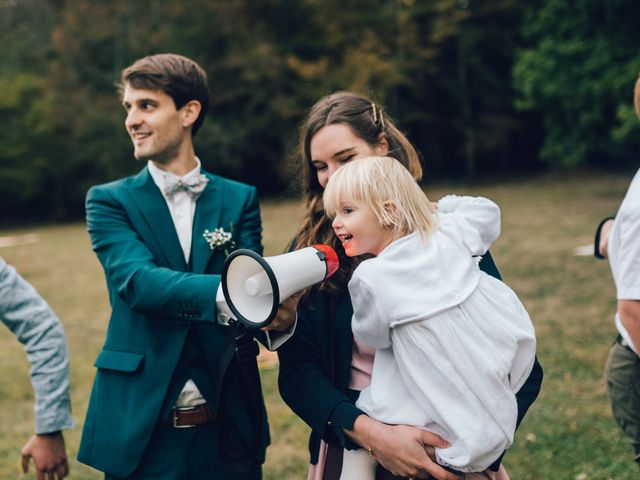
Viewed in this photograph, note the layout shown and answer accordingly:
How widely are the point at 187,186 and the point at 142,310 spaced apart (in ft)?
2.24

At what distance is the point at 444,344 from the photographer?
218 centimetres

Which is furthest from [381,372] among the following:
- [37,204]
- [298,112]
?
[37,204]

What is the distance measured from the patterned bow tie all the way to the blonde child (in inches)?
37.1

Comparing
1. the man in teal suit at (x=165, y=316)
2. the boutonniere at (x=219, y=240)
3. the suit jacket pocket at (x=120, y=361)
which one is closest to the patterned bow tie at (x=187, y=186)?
the man in teal suit at (x=165, y=316)

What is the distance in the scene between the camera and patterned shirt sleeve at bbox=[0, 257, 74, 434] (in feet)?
9.41

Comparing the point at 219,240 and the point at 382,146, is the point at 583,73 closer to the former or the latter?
the point at 382,146

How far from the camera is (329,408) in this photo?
8.01 feet

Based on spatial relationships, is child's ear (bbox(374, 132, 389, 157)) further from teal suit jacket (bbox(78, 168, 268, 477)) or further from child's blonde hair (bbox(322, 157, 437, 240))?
teal suit jacket (bbox(78, 168, 268, 477))

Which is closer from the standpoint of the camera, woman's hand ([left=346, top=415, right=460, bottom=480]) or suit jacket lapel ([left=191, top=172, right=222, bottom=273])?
woman's hand ([left=346, top=415, right=460, bottom=480])

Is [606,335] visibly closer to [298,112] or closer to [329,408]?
[329,408]

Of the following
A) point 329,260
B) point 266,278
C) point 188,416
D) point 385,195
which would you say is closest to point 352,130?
point 385,195

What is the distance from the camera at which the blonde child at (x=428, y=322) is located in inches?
86.0

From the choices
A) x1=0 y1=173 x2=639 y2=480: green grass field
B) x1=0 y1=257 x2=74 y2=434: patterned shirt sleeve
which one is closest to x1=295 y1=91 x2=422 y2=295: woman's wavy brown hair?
x1=0 y1=173 x2=639 y2=480: green grass field

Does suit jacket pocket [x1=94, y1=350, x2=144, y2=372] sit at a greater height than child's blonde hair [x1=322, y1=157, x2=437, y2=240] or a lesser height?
lesser
